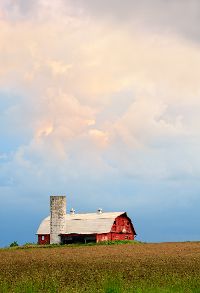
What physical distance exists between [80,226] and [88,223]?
3.79 ft

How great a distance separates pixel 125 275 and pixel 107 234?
159 ft

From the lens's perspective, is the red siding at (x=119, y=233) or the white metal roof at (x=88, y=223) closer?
A: the white metal roof at (x=88, y=223)

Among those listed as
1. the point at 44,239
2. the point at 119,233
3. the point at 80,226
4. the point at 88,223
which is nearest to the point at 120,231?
the point at 119,233

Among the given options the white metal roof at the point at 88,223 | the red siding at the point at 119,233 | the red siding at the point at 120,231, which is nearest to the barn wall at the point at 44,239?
the red siding at the point at 119,233

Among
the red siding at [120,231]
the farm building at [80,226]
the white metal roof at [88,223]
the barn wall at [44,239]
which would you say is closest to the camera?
the farm building at [80,226]

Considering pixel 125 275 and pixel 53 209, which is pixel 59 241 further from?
pixel 125 275

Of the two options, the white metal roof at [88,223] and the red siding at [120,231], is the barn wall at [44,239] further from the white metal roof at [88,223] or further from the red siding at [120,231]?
the red siding at [120,231]

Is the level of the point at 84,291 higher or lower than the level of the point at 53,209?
lower

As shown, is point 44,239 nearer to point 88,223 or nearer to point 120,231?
point 88,223

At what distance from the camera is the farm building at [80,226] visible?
233 feet

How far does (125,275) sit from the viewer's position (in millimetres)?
23781

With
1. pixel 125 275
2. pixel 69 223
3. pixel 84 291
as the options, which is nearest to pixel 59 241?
pixel 69 223

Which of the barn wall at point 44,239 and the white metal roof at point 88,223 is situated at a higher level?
the white metal roof at point 88,223

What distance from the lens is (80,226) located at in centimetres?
7219
